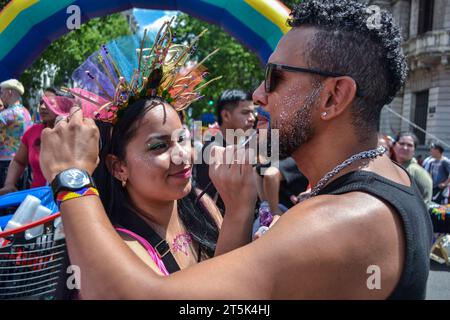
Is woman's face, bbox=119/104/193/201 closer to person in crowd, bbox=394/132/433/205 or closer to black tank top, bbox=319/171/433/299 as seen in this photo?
black tank top, bbox=319/171/433/299

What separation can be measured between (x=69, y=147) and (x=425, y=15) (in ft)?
79.8

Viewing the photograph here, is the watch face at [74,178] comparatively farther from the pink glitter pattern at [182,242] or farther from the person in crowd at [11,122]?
the person in crowd at [11,122]

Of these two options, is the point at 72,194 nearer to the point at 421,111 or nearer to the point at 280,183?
the point at 280,183

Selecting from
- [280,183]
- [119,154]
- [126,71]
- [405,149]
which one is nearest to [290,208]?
[119,154]

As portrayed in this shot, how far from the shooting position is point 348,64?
4.77 feet

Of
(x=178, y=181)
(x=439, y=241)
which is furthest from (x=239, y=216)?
(x=439, y=241)

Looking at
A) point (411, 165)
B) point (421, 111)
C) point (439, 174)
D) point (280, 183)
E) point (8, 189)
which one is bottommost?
point (8, 189)

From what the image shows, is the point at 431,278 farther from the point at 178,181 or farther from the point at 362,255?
the point at 362,255

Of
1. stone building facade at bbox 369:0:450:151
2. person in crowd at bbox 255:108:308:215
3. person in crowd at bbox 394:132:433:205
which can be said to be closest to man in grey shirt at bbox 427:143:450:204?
person in crowd at bbox 394:132:433:205

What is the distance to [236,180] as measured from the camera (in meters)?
1.67

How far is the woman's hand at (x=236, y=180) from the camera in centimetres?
168

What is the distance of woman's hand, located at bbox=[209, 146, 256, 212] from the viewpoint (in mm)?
1679

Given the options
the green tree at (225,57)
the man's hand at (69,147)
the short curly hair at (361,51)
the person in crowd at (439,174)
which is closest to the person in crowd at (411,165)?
the person in crowd at (439,174)
